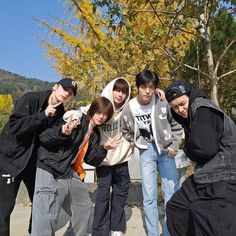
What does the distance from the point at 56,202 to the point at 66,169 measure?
272 millimetres

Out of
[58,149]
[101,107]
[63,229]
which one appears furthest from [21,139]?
[63,229]

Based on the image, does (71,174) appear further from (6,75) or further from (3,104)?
(6,75)

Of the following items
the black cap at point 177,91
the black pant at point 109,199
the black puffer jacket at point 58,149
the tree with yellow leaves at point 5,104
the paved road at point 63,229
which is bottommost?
the paved road at point 63,229

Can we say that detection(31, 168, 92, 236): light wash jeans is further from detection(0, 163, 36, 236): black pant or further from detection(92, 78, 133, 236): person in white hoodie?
detection(92, 78, 133, 236): person in white hoodie

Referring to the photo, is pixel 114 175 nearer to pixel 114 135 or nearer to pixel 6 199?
pixel 114 135

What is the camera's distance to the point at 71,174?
3.10 meters

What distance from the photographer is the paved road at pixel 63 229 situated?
157 inches

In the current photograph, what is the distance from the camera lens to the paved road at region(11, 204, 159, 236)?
3993 millimetres

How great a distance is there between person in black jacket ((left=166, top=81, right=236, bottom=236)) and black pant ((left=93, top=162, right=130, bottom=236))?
1.19 meters

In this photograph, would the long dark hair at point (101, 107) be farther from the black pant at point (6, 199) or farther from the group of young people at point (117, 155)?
the black pant at point (6, 199)

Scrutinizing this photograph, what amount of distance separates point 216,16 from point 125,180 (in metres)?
2.07

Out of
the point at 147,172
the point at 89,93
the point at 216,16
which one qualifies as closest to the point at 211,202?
the point at 147,172

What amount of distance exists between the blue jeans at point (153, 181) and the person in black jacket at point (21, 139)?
988mm

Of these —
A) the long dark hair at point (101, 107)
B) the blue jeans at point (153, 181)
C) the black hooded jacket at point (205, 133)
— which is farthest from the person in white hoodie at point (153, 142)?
the black hooded jacket at point (205, 133)
